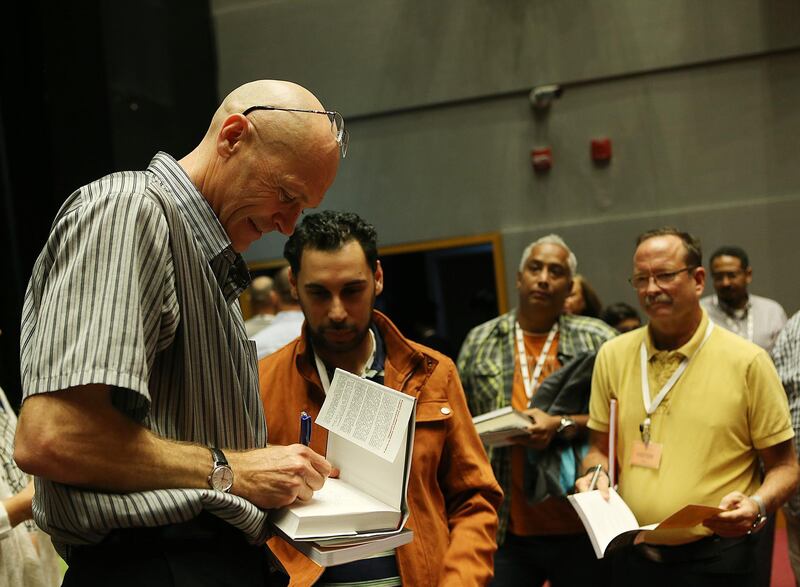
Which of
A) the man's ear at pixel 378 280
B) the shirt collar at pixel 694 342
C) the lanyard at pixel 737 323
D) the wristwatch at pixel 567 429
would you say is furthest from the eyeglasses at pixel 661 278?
the lanyard at pixel 737 323

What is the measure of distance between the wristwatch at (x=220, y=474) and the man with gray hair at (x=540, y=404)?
2.13m

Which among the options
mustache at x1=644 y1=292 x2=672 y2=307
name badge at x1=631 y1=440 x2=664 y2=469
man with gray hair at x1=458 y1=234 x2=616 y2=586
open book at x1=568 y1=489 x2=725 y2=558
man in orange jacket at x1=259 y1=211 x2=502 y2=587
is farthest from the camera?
man with gray hair at x1=458 y1=234 x2=616 y2=586

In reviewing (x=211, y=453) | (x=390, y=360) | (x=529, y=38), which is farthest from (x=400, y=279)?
(x=211, y=453)

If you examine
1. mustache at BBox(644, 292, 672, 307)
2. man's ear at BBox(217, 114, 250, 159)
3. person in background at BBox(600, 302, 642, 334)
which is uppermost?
man's ear at BBox(217, 114, 250, 159)

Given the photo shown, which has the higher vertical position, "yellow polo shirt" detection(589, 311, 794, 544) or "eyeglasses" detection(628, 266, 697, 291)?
"eyeglasses" detection(628, 266, 697, 291)

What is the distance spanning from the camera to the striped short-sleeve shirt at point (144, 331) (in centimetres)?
110

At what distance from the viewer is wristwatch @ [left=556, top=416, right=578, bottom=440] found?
3334 millimetres

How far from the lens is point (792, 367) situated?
12.5 ft

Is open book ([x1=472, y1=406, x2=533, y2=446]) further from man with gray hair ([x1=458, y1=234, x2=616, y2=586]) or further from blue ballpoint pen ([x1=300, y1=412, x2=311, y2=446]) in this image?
blue ballpoint pen ([x1=300, y1=412, x2=311, y2=446])

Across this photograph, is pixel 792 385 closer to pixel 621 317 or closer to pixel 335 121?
pixel 621 317

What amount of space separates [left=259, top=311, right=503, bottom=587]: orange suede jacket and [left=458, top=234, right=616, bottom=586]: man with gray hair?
1154 mm

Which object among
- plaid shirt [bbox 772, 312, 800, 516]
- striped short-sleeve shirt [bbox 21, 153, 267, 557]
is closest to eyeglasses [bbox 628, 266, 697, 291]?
plaid shirt [bbox 772, 312, 800, 516]

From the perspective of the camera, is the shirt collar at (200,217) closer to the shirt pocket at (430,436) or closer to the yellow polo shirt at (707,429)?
the shirt pocket at (430,436)

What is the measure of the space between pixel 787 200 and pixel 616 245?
1.24 metres
